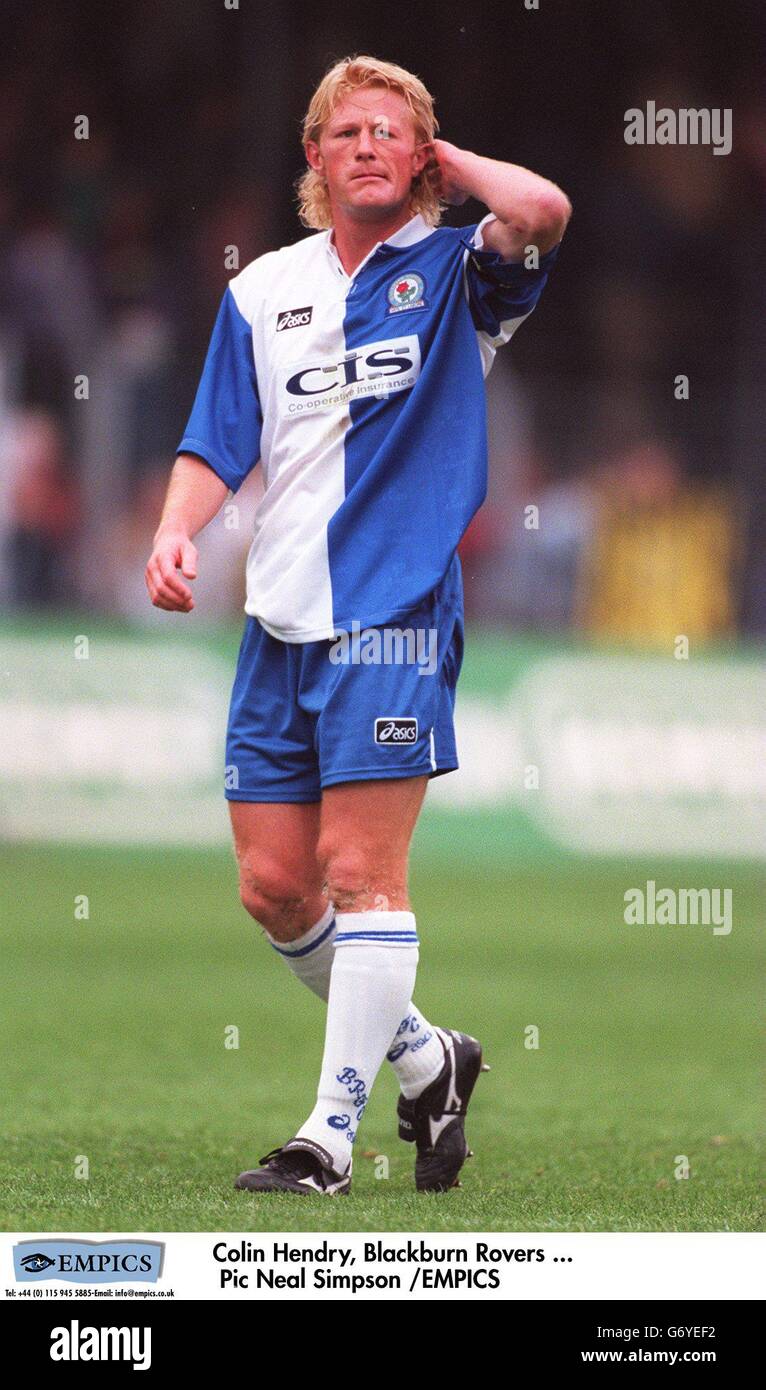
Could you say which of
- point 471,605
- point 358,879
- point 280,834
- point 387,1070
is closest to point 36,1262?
point 358,879

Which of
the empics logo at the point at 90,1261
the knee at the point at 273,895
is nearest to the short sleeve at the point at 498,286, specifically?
the knee at the point at 273,895

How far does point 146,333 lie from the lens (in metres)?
13.5

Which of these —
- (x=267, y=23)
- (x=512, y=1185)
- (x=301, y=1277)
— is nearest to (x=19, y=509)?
(x=267, y=23)

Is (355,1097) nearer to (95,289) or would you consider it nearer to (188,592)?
(188,592)

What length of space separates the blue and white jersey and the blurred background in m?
1.52

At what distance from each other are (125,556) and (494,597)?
7.74 feet

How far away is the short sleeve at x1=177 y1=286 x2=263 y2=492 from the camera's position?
15.1 ft

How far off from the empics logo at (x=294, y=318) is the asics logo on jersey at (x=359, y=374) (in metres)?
0.10

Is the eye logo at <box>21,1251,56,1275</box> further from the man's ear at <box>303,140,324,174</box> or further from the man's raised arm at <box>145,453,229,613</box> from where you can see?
the man's ear at <box>303,140,324,174</box>

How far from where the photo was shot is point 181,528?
14.6 ft

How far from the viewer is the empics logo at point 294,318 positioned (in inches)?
179

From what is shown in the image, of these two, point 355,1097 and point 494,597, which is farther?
point 494,597

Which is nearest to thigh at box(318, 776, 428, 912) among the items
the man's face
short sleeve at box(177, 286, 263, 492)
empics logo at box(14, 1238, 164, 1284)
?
short sleeve at box(177, 286, 263, 492)
